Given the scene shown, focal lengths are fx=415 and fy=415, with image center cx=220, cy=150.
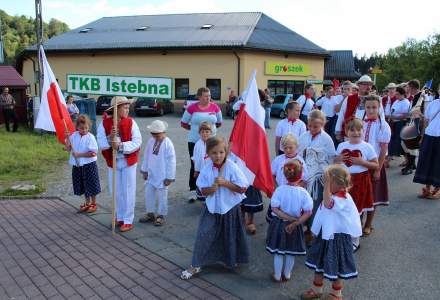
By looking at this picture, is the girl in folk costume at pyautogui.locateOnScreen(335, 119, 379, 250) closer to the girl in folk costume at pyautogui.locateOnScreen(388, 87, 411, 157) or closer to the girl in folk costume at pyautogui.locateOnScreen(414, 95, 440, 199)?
the girl in folk costume at pyautogui.locateOnScreen(414, 95, 440, 199)

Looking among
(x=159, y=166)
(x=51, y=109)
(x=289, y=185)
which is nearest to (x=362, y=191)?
(x=289, y=185)

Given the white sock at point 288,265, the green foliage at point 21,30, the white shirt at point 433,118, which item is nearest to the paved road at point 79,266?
the white sock at point 288,265

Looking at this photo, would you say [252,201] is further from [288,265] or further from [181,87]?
[181,87]

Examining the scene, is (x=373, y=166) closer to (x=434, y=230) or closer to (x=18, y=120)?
(x=434, y=230)

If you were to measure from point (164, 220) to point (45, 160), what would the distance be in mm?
6013

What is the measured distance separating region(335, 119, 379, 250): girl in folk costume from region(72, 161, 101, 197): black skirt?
3.73 m

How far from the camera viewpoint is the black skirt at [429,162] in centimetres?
671

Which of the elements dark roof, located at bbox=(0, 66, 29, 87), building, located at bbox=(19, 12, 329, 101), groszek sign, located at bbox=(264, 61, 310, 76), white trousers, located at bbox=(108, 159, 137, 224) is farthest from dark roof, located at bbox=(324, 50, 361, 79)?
white trousers, located at bbox=(108, 159, 137, 224)

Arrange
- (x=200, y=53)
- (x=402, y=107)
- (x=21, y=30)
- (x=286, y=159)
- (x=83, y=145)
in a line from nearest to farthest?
(x=286, y=159), (x=83, y=145), (x=402, y=107), (x=200, y=53), (x=21, y=30)

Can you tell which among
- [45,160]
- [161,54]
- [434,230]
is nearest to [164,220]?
[434,230]

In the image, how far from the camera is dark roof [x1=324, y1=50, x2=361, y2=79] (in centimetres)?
4636

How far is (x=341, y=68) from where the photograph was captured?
47500 mm

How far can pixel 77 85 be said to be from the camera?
19.2 ft

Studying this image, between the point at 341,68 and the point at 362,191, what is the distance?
149 feet
